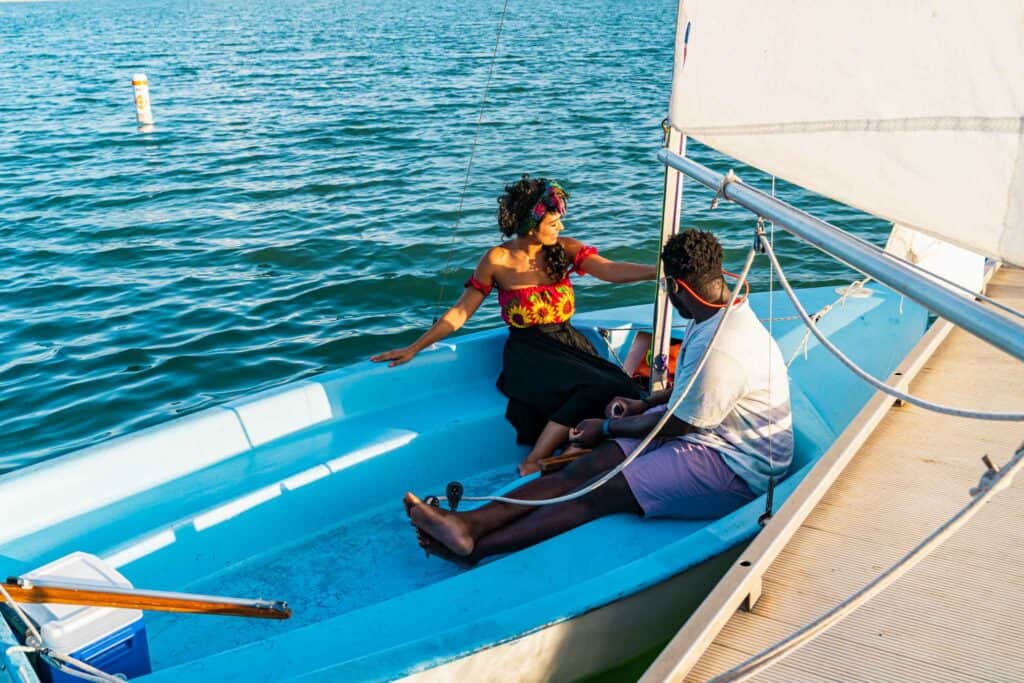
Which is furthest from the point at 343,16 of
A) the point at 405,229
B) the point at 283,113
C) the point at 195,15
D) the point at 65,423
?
the point at 65,423

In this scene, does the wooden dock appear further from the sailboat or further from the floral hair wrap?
the floral hair wrap

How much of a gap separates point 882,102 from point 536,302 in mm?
1934

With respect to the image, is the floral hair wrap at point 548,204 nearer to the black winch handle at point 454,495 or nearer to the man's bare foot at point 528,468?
the man's bare foot at point 528,468

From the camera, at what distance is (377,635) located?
2732 millimetres

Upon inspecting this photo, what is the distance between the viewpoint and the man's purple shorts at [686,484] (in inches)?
122

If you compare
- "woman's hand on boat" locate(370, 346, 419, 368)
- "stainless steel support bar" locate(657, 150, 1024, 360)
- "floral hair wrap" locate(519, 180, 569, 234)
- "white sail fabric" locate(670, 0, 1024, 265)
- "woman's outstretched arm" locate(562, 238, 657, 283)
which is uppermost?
"white sail fabric" locate(670, 0, 1024, 265)

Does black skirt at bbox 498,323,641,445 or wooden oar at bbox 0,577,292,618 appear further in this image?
black skirt at bbox 498,323,641,445

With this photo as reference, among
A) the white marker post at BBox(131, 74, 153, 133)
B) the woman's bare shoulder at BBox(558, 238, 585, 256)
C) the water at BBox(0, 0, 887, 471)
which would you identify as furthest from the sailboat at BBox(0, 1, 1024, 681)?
the white marker post at BBox(131, 74, 153, 133)

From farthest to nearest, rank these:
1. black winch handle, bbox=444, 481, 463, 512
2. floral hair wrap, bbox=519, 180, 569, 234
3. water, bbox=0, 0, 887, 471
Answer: water, bbox=0, 0, 887, 471 → floral hair wrap, bbox=519, 180, 569, 234 → black winch handle, bbox=444, 481, 463, 512

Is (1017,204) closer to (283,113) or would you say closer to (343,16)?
(283,113)

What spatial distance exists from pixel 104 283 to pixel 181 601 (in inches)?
208

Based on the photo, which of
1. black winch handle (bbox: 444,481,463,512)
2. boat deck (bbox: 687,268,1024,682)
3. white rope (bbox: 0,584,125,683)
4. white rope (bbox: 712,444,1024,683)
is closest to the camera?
white rope (bbox: 712,444,1024,683)

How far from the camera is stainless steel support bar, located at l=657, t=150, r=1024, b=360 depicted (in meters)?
1.59

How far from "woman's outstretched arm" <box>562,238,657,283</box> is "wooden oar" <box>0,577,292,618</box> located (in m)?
1.88
